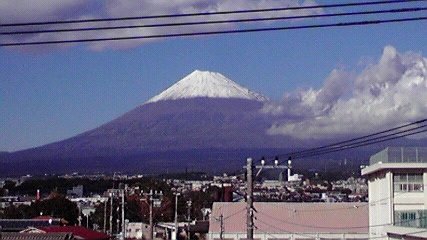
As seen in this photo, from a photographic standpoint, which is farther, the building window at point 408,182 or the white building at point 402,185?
the building window at point 408,182

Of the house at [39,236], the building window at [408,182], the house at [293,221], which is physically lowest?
the house at [39,236]

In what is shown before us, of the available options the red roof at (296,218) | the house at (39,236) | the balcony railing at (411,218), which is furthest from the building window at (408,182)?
the red roof at (296,218)

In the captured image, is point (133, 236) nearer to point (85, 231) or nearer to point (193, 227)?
point (193, 227)

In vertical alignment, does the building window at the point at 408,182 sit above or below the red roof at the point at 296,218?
above

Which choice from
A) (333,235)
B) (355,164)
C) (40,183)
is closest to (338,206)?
(333,235)

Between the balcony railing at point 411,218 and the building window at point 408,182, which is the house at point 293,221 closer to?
the building window at point 408,182

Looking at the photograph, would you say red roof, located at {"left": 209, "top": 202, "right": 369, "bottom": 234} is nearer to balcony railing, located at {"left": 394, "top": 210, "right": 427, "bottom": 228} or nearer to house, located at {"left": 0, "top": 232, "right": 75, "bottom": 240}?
balcony railing, located at {"left": 394, "top": 210, "right": 427, "bottom": 228}

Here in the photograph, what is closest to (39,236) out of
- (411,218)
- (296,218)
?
(411,218)

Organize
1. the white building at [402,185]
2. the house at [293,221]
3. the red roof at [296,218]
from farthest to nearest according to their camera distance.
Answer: the red roof at [296,218] → the house at [293,221] → the white building at [402,185]
